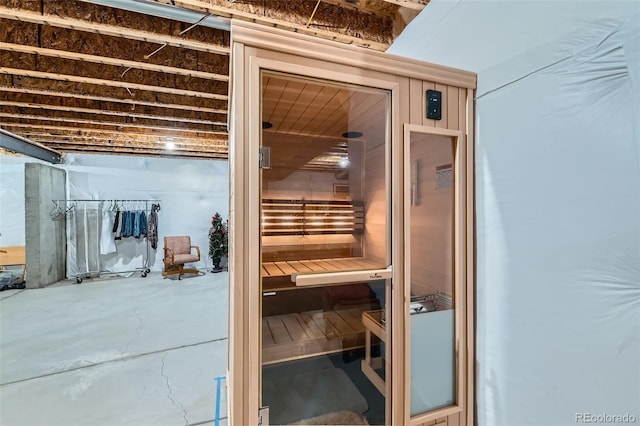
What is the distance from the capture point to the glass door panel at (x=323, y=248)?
3.99 ft

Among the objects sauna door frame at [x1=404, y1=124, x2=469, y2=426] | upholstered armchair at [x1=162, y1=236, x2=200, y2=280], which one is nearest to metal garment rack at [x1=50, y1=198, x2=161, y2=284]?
upholstered armchair at [x1=162, y1=236, x2=200, y2=280]

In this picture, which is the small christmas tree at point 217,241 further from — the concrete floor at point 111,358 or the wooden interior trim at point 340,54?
the wooden interior trim at point 340,54

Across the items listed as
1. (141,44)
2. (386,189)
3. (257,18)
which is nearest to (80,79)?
(141,44)

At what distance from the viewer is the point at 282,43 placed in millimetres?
1003

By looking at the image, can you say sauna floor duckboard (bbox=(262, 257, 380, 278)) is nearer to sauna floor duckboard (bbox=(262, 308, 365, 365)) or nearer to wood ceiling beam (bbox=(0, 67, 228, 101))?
sauna floor duckboard (bbox=(262, 308, 365, 365))

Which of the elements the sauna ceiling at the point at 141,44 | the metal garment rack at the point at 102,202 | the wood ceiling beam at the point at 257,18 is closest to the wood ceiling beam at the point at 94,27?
the sauna ceiling at the point at 141,44

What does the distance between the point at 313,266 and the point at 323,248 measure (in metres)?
0.33

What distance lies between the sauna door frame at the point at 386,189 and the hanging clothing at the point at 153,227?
598cm

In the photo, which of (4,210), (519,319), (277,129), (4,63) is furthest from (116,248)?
(519,319)

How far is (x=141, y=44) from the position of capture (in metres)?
2.31

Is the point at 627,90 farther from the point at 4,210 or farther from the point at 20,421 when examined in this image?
the point at 4,210

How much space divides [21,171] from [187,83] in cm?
518

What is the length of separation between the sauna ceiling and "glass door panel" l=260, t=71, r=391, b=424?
0.70ft

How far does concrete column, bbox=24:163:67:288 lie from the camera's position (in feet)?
16.0
